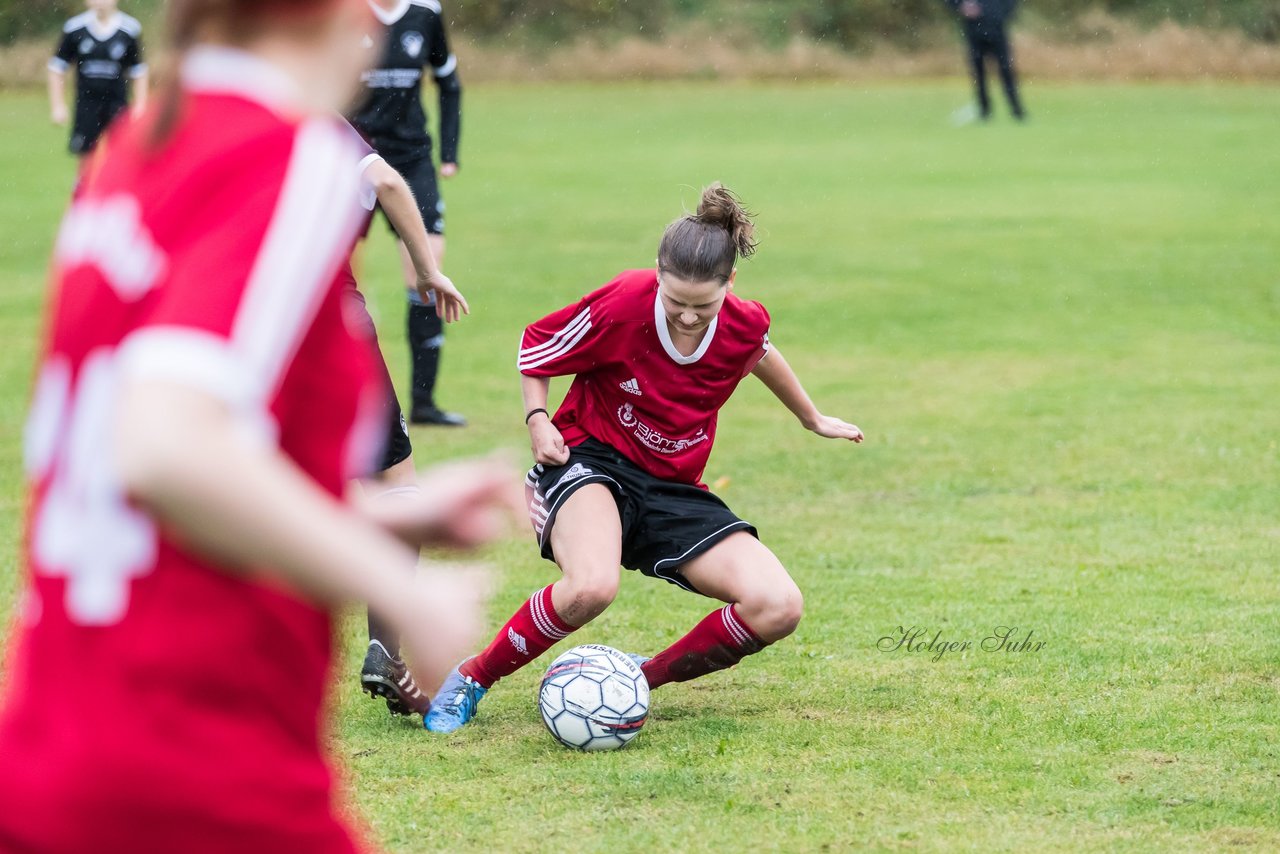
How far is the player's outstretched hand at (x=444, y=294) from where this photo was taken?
4.18 metres

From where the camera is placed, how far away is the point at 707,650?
425 cm

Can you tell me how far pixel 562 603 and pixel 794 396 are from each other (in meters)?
0.89

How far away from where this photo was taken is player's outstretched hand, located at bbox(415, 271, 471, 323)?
4176mm

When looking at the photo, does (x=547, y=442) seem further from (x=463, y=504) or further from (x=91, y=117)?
(x=91, y=117)

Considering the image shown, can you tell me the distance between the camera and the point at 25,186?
1806cm

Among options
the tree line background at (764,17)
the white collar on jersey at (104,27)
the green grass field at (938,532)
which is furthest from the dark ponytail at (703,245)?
the tree line background at (764,17)

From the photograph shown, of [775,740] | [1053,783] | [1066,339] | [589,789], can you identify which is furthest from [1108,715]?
[1066,339]

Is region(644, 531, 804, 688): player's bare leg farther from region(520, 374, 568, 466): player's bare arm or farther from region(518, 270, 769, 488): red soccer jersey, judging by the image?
region(520, 374, 568, 466): player's bare arm

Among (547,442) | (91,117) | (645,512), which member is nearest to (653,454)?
(645,512)

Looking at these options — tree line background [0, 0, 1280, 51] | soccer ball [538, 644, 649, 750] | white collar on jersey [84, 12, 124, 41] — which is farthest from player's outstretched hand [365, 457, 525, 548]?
tree line background [0, 0, 1280, 51]

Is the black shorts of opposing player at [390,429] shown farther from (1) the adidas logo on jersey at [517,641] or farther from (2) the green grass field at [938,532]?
(2) the green grass field at [938,532]

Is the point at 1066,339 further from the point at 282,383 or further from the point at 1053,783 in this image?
the point at 282,383

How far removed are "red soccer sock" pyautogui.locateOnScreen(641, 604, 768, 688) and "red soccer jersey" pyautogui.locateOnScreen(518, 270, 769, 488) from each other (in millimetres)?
409

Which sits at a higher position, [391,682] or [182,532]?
[182,532]
